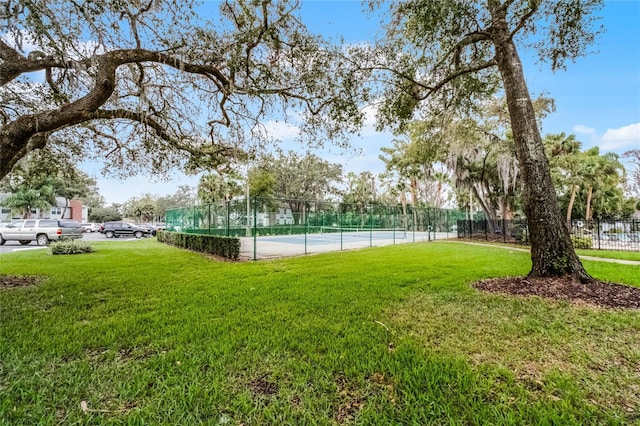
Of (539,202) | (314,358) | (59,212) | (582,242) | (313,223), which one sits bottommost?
(314,358)

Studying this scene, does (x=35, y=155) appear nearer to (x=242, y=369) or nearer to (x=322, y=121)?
(x=322, y=121)

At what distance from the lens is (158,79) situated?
275 inches

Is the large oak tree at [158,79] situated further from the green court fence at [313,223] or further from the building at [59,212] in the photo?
the building at [59,212]

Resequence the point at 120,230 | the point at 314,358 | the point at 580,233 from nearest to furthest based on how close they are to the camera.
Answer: the point at 314,358 < the point at 580,233 < the point at 120,230

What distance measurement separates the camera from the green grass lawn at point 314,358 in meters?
1.96

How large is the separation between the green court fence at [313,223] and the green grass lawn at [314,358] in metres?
8.30

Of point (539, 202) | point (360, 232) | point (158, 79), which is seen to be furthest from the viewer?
point (360, 232)

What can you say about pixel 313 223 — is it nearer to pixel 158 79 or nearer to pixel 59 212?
pixel 158 79

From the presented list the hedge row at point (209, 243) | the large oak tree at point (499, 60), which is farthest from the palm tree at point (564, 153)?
the hedge row at point (209, 243)

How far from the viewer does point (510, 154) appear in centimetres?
1495

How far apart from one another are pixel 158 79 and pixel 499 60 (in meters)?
7.04

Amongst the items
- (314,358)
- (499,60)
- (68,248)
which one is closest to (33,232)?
(68,248)

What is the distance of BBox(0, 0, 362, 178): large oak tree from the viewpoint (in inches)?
186

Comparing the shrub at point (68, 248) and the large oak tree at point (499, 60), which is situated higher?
the large oak tree at point (499, 60)
